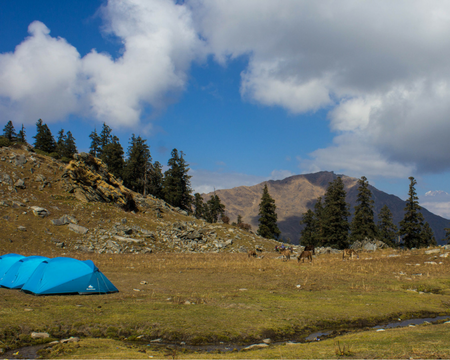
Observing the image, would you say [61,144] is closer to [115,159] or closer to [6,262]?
[115,159]

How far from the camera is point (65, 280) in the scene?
13906mm

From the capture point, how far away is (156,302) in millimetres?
12422

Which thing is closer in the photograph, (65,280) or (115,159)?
(65,280)

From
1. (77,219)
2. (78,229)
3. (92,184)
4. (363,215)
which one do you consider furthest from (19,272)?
(363,215)

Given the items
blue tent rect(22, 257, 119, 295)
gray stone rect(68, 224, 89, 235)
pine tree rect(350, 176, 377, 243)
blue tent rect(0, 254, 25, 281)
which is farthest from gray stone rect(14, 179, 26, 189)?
pine tree rect(350, 176, 377, 243)

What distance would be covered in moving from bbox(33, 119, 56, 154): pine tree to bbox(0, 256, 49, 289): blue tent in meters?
95.2

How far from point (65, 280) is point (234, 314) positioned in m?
8.54

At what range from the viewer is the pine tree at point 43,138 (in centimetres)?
9739

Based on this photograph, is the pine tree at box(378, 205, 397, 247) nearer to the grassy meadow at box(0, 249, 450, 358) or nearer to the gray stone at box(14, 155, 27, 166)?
the grassy meadow at box(0, 249, 450, 358)

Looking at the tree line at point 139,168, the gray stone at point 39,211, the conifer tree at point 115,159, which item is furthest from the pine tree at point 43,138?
the gray stone at point 39,211

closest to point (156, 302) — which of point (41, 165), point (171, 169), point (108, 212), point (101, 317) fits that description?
point (101, 317)

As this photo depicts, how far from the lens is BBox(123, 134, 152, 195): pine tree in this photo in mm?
88250

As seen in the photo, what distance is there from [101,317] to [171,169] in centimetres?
8121

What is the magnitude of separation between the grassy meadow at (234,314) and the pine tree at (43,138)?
96.6 meters
